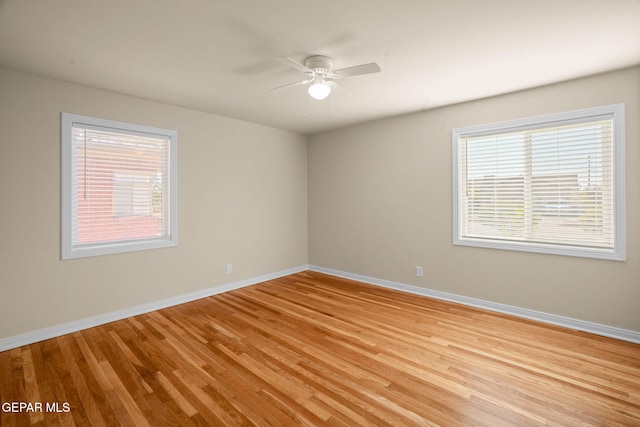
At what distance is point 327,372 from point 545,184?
3.04 metres

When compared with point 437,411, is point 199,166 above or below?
above

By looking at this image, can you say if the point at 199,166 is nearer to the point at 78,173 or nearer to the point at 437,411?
the point at 78,173

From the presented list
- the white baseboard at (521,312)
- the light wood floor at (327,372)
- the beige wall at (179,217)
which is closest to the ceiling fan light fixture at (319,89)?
the beige wall at (179,217)

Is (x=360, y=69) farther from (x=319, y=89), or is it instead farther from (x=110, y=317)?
(x=110, y=317)

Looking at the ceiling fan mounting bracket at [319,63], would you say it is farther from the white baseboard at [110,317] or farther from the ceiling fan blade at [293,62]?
the white baseboard at [110,317]

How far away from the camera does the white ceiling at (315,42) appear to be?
6.22 ft

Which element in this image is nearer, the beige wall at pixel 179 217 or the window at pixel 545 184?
the beige wall at pixel 179 217

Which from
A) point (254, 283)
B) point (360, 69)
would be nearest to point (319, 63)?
point (360, 69)

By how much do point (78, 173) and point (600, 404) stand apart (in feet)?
16.0

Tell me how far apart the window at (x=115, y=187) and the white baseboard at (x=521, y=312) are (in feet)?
10.4

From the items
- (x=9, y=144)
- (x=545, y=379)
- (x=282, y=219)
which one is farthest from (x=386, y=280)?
(x=9, y=144)

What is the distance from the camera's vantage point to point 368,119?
450 centimetres

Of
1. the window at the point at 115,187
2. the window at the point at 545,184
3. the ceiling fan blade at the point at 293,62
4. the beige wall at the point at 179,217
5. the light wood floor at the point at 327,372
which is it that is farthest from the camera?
the window at the point at 115,187

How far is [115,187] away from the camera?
3.38 meters
